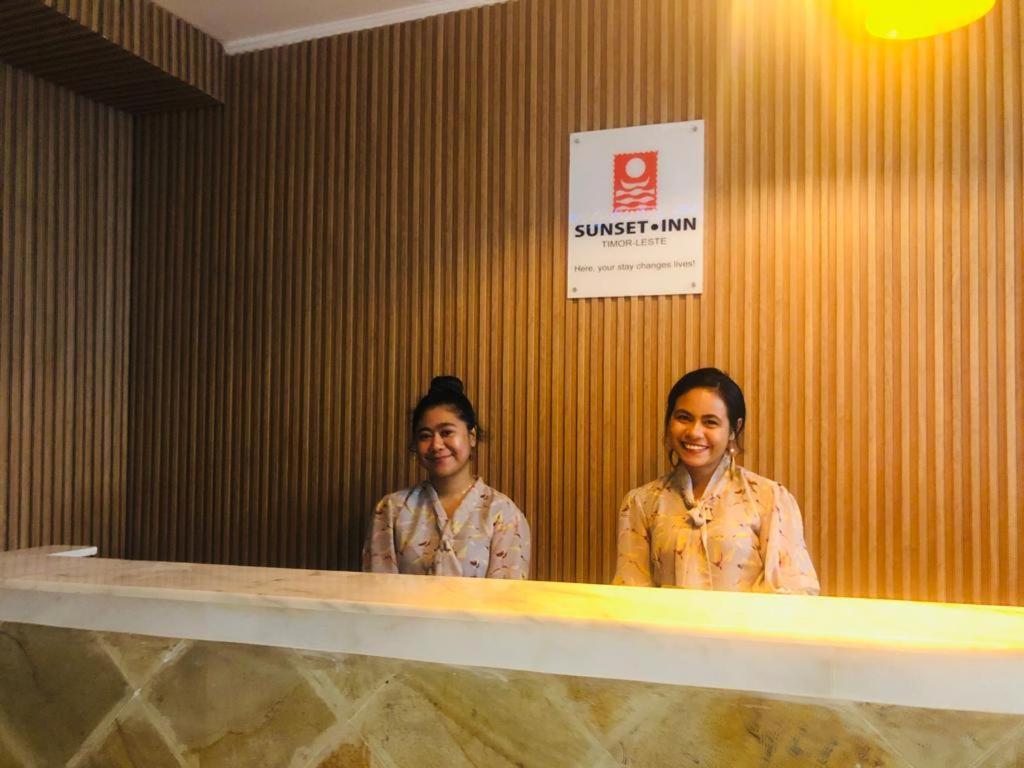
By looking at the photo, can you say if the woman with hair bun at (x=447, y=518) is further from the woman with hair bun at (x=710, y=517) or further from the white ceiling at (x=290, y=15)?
the white ceiling at (x=290, y=15)

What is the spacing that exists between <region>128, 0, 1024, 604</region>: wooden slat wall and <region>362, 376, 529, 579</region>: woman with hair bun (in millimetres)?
306

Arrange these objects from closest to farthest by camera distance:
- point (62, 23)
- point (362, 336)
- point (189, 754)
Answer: point (189, 754) → point (62, 23) → point (362, 336)

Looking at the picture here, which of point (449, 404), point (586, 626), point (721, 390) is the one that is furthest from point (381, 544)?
point (586, 626)

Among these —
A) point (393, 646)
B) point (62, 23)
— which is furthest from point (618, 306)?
point (393, 646)

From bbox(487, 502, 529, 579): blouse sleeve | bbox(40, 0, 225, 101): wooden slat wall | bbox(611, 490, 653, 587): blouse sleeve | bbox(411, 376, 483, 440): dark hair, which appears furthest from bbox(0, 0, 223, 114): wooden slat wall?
bbox(611, 490, 653, 587): blouse sleeve

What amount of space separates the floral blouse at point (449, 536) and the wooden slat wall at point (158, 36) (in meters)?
1.98

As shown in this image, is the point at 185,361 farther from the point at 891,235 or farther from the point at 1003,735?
the point at 1003,735

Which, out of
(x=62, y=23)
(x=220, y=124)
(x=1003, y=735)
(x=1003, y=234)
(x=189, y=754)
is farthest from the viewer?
(x=220, y=124)

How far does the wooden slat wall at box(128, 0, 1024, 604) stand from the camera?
295 cm

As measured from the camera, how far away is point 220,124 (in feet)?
13.2

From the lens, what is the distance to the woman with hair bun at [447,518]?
10.2 feet

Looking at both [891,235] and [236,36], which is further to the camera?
[236,36]

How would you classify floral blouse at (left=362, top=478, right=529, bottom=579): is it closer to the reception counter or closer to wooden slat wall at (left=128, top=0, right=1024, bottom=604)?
wooden slat wall at (left=128, top=0, right=1024, bottom=604)

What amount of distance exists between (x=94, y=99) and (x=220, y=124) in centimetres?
54
